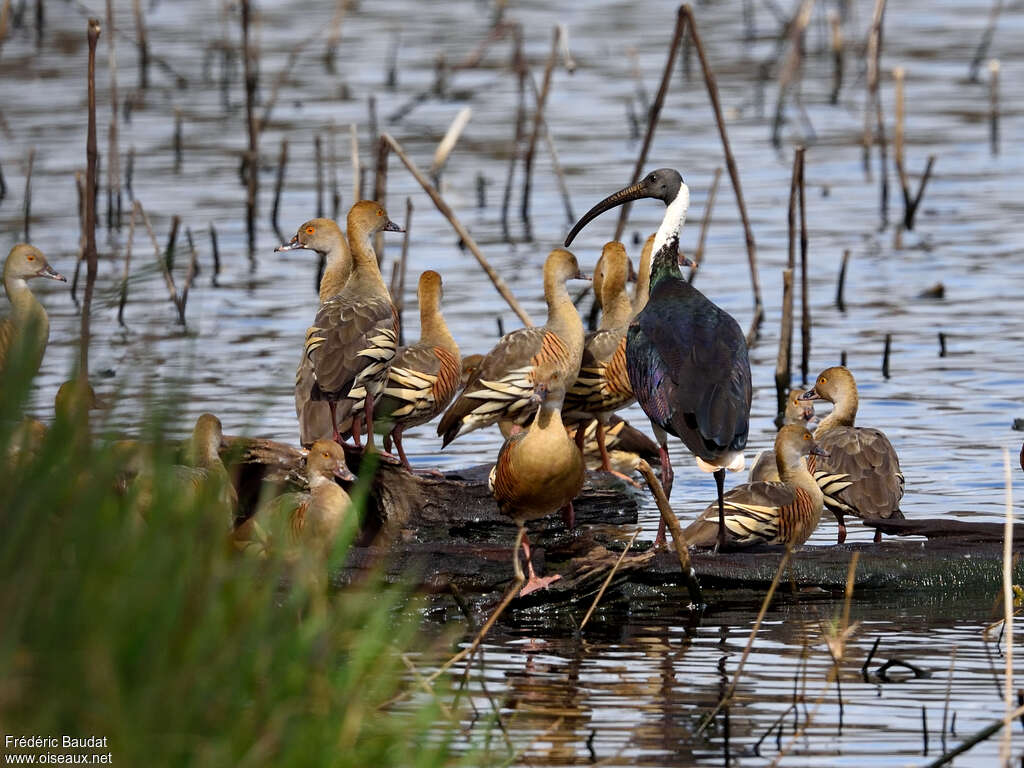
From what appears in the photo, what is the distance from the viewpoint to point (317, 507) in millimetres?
7988

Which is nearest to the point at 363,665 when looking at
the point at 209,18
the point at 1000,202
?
the point at 1000,202

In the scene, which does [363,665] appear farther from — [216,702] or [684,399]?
[684,399]

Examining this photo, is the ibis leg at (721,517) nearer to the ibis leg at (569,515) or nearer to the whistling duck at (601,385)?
the ibis leg at (569,515)

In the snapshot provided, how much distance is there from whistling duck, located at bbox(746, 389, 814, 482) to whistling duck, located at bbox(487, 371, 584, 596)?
1505 millimetres

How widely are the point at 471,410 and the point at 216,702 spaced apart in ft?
20.0

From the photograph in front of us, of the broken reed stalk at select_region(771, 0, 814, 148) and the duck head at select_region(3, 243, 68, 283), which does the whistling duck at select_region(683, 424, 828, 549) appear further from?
the broken reed stalk at select_region(771, 0, 814, 148)

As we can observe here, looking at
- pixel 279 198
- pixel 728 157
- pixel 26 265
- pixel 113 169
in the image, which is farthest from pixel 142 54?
pixel 26 265

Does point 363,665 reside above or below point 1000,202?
above

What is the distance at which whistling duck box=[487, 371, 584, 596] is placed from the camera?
26.5ft

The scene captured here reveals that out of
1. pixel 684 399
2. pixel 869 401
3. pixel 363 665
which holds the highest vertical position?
pixel 363 665

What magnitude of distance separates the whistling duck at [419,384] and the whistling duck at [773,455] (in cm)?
170

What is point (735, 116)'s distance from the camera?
23.2 m

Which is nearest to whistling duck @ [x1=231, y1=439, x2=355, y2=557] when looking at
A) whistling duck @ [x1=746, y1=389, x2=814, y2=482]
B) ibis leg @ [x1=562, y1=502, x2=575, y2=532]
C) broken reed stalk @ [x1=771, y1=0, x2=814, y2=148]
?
ibis leg @ [x1=562, y1=502, x2=575, y2=532]

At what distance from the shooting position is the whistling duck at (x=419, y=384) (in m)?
10.1
